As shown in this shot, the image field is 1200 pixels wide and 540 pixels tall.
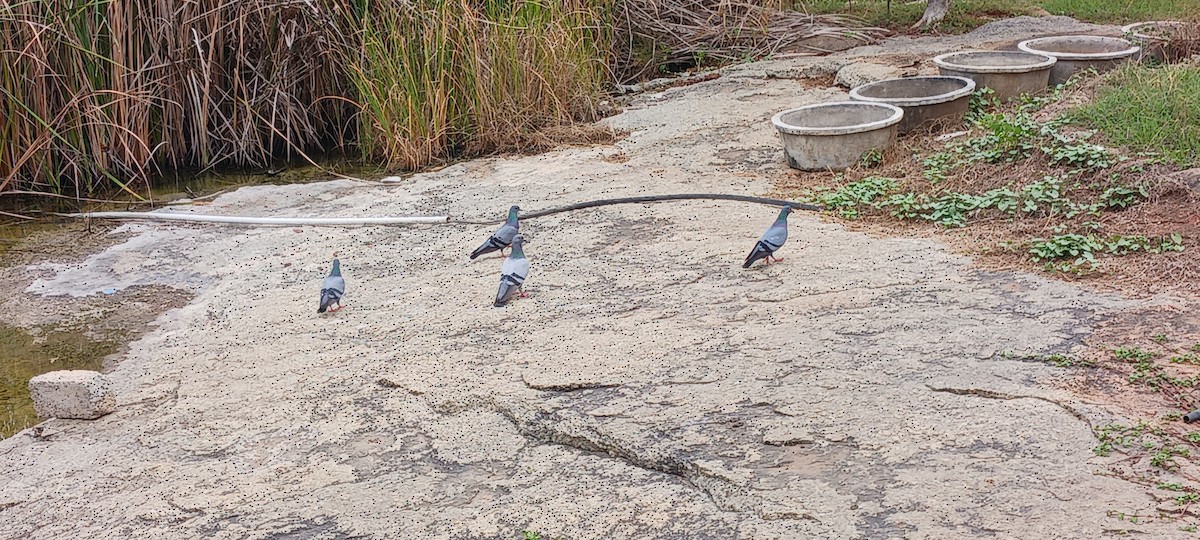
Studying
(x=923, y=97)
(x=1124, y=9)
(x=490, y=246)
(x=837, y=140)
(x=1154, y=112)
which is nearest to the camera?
→ (x=490, y=246)

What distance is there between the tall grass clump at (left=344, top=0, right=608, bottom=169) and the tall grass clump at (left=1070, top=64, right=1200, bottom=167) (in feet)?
9.97

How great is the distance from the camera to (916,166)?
510cm

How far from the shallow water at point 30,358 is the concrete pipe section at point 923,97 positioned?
3774 millimetres

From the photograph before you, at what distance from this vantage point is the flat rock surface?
2.55 m

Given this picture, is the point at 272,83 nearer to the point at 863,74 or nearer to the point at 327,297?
the point at 327,297

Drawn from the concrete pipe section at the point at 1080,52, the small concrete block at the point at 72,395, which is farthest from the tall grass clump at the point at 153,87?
the concrete pipe section at the point at 1080,52

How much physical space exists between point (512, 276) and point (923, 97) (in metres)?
3.11

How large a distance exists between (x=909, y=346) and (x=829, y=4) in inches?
272

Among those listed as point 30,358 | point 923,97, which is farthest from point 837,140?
point 30,358

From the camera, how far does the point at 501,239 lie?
453cm

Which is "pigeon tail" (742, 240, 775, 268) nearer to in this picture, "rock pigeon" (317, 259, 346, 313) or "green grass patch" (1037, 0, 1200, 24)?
"rock pigeon" (317, 259, 346, 313)

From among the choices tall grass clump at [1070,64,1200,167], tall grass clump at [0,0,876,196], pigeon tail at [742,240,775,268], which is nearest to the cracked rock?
pigeon tail at [742,240,775,268]

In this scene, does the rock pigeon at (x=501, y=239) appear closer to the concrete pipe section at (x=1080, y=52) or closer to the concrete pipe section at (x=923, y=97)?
the concrete pipe section at (x=923, y=97)

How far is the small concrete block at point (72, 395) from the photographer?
3.38 m
